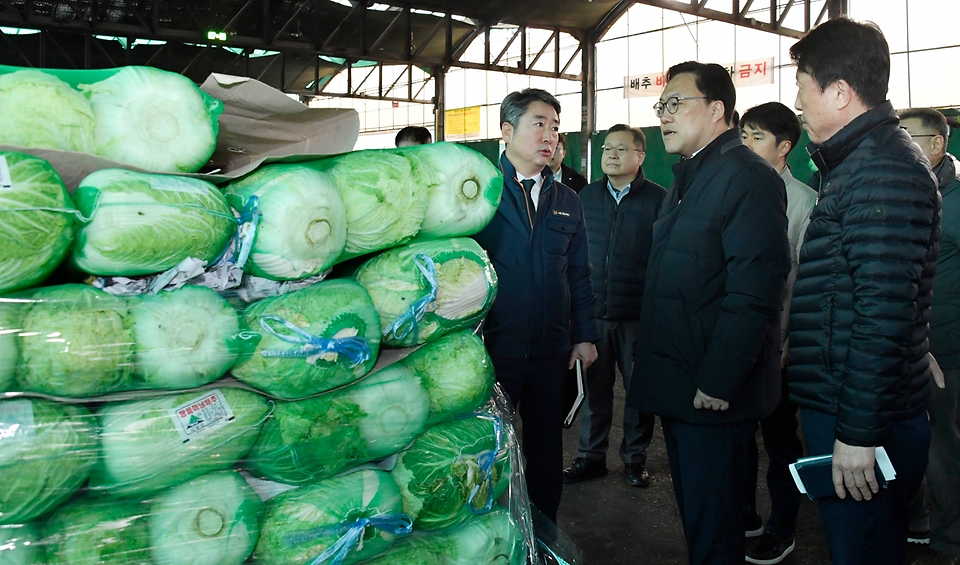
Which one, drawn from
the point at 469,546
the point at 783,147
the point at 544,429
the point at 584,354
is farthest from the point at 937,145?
the point at 469,546

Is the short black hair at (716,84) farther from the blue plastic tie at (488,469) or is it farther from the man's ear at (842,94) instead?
the blue plastic tie at (488,469)

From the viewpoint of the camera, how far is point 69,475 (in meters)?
0.97

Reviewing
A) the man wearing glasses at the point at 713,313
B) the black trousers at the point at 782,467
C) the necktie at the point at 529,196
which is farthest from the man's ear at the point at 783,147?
the necktie at the point at 529,196

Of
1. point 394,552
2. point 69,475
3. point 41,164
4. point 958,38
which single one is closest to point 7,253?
point 41,164

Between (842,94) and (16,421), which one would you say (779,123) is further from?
(16,421)

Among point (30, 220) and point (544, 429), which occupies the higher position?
point (30, 220)

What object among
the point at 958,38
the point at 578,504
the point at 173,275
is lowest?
the point at 578,504

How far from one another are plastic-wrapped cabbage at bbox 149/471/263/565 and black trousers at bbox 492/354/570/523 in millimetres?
1661

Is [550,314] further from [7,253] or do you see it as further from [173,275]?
[7,253]

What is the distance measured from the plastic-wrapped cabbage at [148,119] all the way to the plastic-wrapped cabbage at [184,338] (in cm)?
23

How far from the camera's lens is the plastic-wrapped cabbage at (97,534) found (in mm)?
972

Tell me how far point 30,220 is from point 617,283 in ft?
10.4

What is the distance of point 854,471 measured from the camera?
165 cm

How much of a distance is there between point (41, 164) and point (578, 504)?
3.04m
